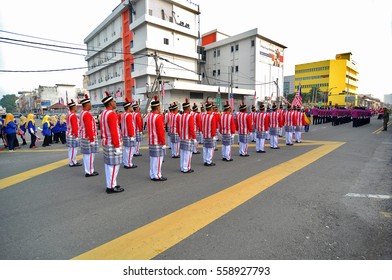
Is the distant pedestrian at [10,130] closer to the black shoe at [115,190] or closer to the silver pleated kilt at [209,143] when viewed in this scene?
the black shoe at [115,190]

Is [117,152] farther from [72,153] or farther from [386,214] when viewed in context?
[386,214]

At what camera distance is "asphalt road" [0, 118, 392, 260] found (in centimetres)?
298

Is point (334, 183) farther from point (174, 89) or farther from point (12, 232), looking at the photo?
point (174, 89)

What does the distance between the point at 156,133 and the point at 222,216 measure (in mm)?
2882

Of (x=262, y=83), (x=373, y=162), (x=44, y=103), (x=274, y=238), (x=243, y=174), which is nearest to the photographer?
(x=274, y=238)

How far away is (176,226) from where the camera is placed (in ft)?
11.8

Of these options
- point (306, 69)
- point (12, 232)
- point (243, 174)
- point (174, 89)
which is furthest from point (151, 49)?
point (306, 69)

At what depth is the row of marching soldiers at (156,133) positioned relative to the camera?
205 inches

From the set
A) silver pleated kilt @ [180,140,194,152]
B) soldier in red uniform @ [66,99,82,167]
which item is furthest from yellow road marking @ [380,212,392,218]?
soldier in red uniform @ [66,99,82,167]

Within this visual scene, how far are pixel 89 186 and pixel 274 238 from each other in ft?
14.7

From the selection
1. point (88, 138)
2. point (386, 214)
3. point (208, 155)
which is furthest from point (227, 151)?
point (386, 214)

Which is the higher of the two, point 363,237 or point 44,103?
point 44,103

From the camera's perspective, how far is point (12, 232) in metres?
3.50
